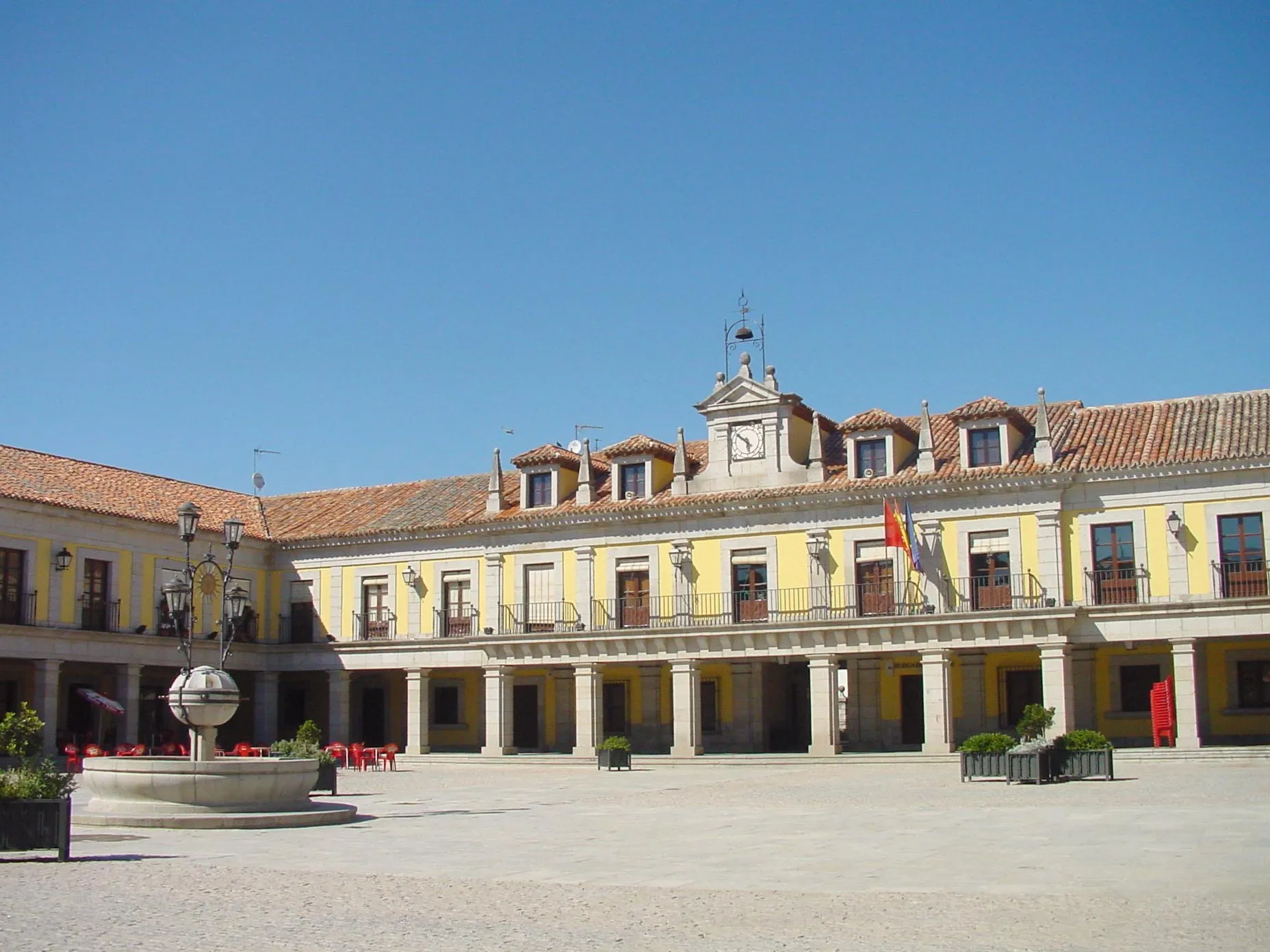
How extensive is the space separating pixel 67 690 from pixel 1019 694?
85.3 feet

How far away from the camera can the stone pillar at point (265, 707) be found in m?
44.7

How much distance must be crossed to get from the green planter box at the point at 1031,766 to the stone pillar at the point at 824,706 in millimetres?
11453

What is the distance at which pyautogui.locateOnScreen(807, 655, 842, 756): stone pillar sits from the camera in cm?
3631

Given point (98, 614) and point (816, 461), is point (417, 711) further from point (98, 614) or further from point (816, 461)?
point (816, 461)

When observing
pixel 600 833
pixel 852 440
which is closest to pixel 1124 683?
pixel 852 440

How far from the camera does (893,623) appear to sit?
36.2m

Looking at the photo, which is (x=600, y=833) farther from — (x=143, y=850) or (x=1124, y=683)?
(x=1124, y=683)

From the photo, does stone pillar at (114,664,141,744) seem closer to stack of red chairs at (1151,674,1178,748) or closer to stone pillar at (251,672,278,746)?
stone pillar at (251,672,278,746)

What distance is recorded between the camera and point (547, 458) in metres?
42.5

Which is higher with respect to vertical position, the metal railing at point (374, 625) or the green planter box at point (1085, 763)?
the metal railing at point (374, 625)

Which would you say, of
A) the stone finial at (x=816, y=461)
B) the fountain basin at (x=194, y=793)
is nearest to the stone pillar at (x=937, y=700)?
the stone finial at (x=816, y=461)

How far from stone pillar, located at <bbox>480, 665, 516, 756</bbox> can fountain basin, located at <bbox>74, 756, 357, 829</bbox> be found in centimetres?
2286

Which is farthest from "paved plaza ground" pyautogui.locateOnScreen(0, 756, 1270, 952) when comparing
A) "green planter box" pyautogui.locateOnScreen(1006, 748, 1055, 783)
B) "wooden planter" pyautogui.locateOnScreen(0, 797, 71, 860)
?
"green planter box" pyautogui.locateOnScreen(1006, 748, 1055, 783)

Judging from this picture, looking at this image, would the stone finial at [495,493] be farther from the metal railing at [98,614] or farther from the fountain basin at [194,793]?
the fountain basin at [194,793]
